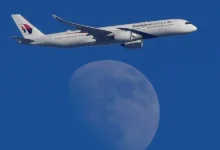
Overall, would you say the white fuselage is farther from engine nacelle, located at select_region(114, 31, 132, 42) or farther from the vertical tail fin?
the vertical tail fin

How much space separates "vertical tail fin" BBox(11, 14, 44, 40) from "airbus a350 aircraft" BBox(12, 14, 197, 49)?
15.3ft

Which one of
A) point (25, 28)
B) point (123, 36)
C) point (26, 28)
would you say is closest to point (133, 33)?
point (123, 36)

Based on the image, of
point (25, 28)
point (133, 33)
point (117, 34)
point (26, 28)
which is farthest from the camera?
point (25, 28)

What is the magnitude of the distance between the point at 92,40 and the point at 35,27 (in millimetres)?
16159

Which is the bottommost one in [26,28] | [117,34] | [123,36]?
[123,36]

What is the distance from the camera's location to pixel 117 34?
156750 mm

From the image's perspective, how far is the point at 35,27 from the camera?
561 ft

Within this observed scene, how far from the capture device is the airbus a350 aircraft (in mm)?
156125

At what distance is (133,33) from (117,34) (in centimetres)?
262

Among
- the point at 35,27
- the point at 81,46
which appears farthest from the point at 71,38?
the point at 35,27

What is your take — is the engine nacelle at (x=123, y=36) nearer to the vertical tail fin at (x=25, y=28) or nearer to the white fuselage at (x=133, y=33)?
the white fuselage at (x=133, y=33)

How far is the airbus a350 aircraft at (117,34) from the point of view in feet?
512

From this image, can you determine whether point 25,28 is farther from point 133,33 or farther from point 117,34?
point 133,33

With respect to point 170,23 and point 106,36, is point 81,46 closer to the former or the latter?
point 106,36
